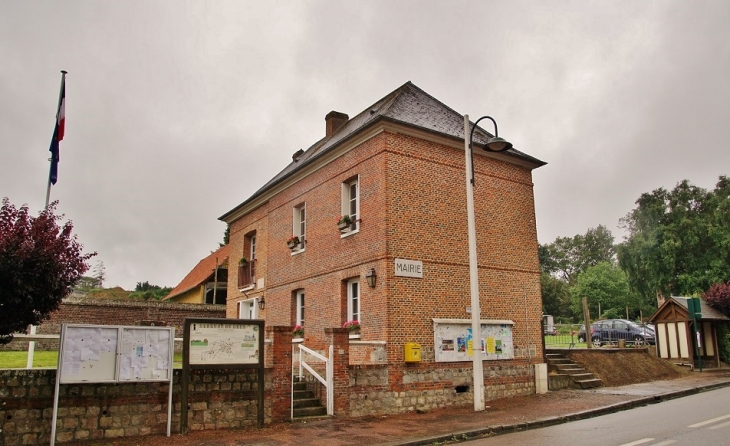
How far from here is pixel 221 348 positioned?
10.8 m

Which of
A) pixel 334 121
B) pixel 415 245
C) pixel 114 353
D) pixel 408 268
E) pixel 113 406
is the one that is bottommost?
pixel 113 406

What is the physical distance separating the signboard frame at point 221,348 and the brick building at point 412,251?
8.31ft

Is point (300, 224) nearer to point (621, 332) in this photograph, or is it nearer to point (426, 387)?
point (426, 387)

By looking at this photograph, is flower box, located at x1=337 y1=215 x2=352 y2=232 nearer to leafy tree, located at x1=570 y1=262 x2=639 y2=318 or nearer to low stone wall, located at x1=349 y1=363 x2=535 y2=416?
low stone wall, located at x1=349 y1=363 x2=535 y2=416

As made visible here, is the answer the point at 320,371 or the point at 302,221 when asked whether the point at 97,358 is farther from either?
the point at 302,221

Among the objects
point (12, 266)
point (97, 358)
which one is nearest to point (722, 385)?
point (97, 358)

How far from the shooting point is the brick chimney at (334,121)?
2227 centimetres

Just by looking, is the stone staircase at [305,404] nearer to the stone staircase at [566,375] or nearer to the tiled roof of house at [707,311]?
the stone staircase at [566,375]

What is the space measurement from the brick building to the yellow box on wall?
200 millimetres

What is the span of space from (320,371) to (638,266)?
3474 centimetres

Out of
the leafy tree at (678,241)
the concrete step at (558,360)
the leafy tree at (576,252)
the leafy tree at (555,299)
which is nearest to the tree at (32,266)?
the concrete step at (558,360)

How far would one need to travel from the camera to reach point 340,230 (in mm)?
16062

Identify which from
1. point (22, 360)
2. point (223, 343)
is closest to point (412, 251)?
point (223, 343)

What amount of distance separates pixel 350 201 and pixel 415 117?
9.98ft
